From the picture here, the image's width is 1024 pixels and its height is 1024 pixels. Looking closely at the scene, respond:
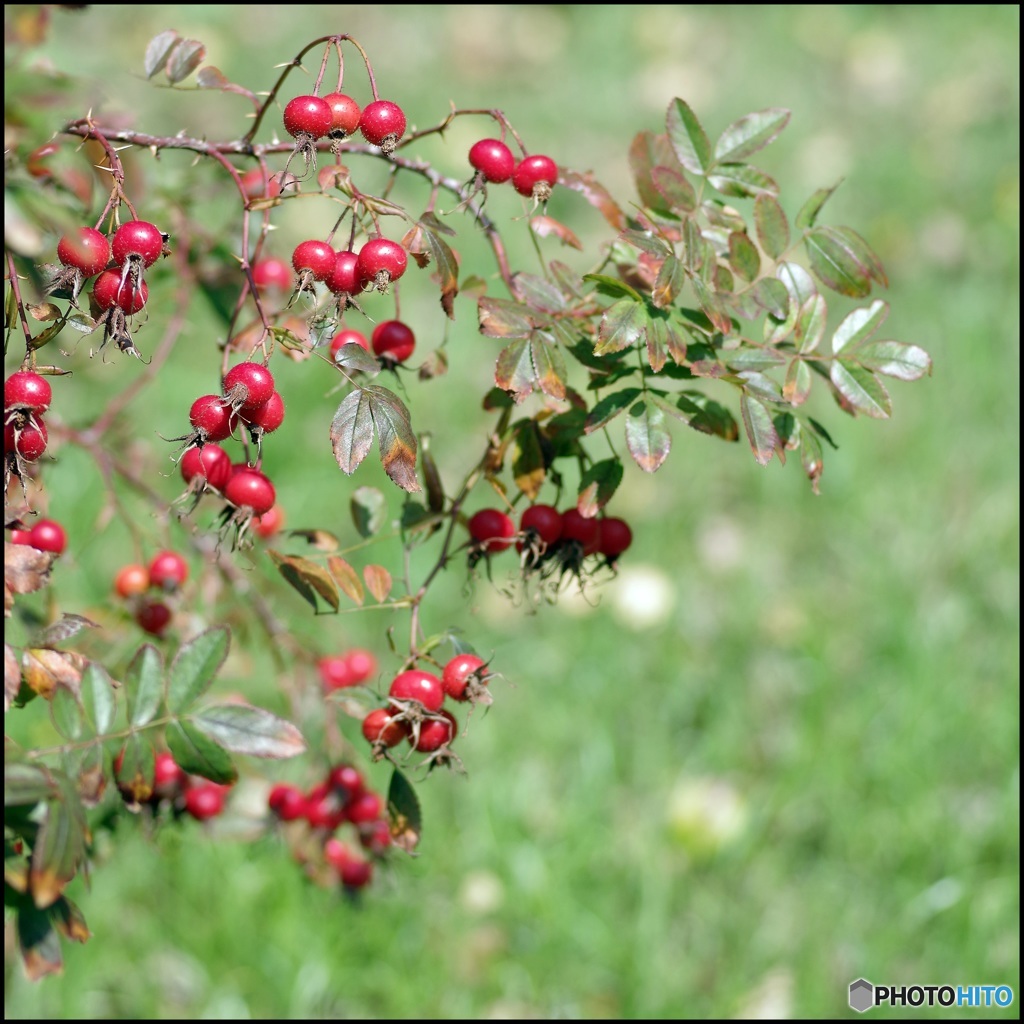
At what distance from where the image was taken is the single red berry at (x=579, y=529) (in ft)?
3.16

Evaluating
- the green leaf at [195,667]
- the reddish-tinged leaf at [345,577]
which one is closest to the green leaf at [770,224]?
the reddish-tinged leaf at [345,577]

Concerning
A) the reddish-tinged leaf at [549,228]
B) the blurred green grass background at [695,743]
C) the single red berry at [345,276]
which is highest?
the reddish-tinged leaf at [549,228]

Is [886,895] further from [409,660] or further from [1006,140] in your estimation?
[1006,140]

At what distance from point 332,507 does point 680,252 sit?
5.65ft

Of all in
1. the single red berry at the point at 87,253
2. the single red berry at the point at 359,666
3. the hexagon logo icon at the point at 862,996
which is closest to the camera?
the single red berry at the point at 87,253

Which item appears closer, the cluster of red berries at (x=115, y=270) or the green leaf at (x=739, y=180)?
the cluster of red berries at (x=115, y=270)

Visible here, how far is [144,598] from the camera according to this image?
1267 millimetres

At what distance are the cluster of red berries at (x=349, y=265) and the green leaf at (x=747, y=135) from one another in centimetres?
38

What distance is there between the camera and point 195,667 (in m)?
0.91

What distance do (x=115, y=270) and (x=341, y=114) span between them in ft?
0.60

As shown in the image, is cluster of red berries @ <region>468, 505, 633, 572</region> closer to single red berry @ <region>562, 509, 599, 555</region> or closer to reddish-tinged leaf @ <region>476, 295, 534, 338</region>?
single red berry @ <region>562, 509, 599, 555</region>

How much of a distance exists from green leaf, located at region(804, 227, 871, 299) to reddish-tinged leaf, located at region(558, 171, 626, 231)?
16 centimetres

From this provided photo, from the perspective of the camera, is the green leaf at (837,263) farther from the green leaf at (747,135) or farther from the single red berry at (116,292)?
the single red berry at (116,292)

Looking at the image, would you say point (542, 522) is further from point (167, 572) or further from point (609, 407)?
point (167, 572)
